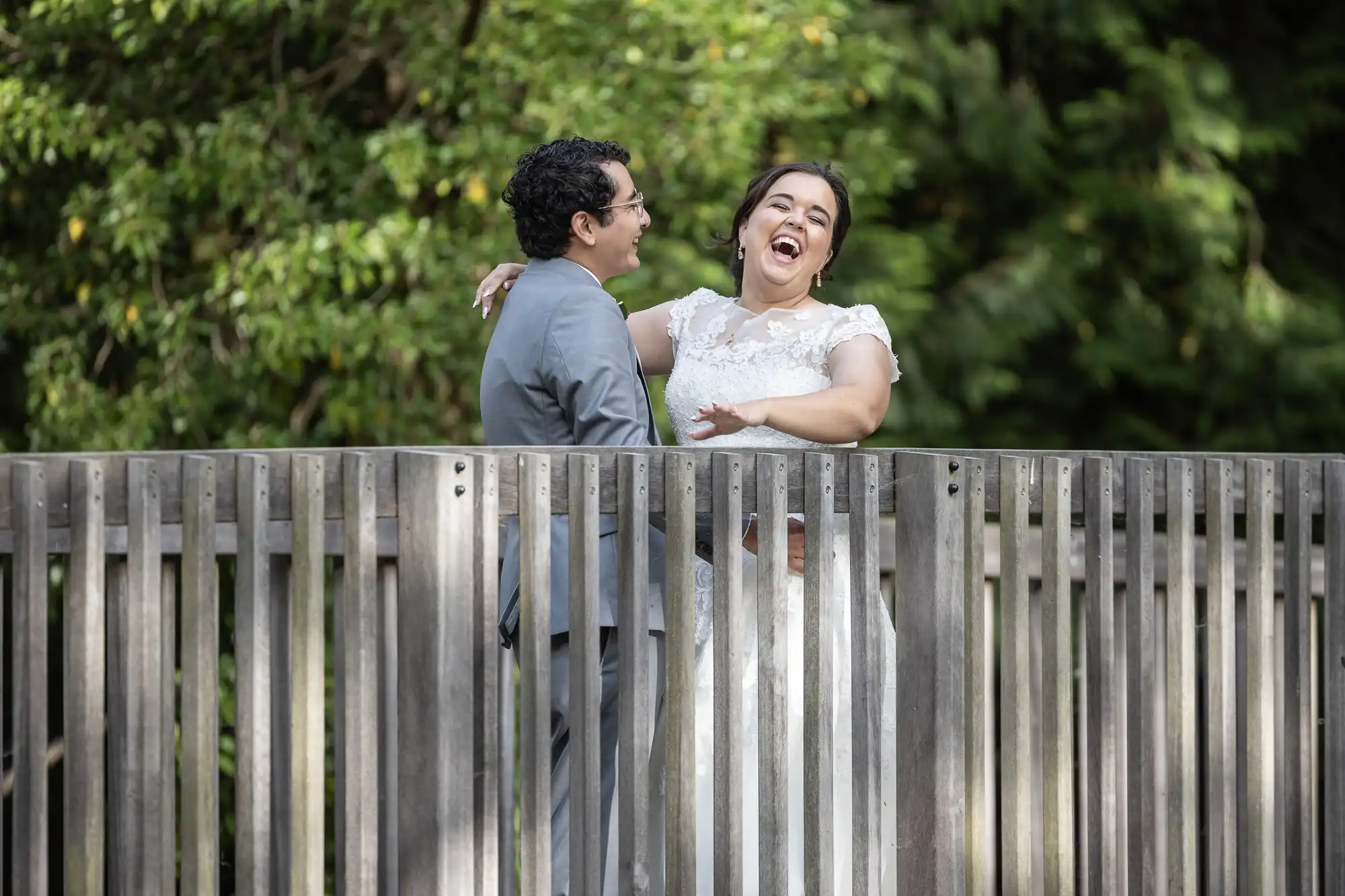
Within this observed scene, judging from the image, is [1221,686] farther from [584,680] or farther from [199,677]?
[199,677]

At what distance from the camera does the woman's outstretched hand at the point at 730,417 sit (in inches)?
114

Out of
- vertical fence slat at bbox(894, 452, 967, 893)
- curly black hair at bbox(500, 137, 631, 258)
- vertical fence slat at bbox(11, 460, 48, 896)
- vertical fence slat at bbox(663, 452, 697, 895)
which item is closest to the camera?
vertical fence slat at bbox(11, 460, 48, 896)

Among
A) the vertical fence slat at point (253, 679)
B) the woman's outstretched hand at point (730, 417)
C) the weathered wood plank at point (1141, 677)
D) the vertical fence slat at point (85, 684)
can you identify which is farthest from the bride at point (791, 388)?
the vertical fence slat at point (85, 684)

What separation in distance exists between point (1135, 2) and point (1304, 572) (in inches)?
278

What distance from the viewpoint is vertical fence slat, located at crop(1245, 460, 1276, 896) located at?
3.32 metres

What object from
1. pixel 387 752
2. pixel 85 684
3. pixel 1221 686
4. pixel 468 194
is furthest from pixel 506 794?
pixel 468 194

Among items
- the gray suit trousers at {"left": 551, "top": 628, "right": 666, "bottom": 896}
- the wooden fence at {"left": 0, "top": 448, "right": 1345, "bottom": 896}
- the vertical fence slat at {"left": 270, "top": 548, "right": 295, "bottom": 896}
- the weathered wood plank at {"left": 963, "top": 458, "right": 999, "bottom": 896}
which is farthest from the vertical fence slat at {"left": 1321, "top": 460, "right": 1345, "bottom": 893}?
the vertical fence slat at {"left": 270, "top": 548, "right": 295, "bottom": 896}

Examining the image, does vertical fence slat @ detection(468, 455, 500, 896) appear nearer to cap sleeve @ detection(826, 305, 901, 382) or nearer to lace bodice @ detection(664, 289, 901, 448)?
lace bodice @ detection(664, 289, 901, 448)

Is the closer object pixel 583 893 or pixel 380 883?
pixel 583 893

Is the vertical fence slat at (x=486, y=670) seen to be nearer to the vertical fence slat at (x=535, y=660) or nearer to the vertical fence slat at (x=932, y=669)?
the vertical fence slat at (x=535, y=660)

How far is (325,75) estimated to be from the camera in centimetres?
768

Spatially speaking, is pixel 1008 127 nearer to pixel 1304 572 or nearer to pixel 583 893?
pixel 1304 572

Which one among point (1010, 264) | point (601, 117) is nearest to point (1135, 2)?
point (1010, 264)

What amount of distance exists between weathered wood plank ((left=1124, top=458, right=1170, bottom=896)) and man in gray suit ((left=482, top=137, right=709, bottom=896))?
83 cm
